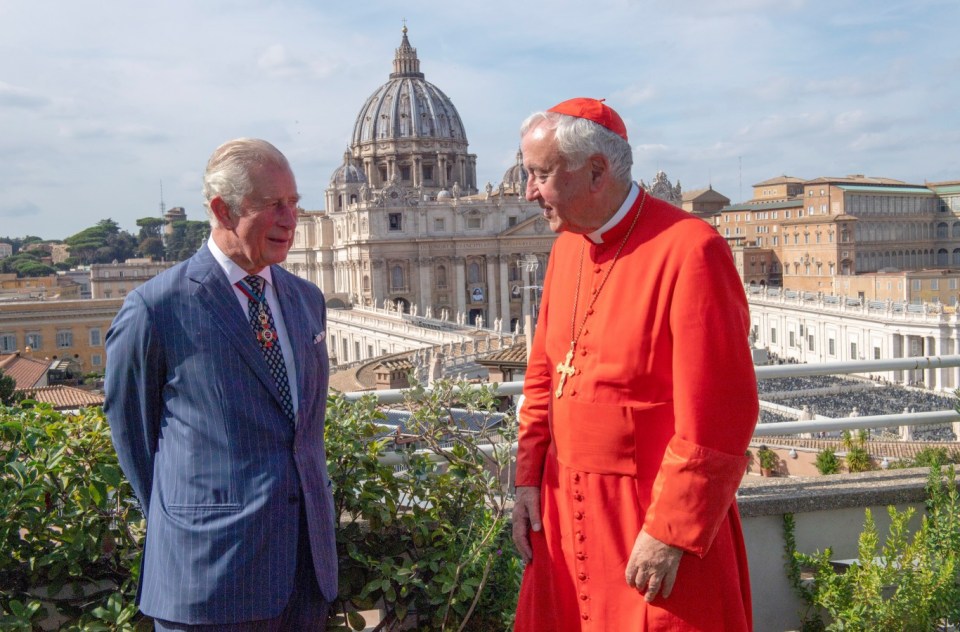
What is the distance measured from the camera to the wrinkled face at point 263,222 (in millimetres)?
2221

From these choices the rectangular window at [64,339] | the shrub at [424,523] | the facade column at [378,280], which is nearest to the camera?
the shrub at [424,523]

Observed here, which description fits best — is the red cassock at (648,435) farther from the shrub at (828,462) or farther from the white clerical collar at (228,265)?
the shrub at (828,462)

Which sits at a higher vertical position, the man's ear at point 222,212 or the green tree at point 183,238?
the green tree at point 183,238

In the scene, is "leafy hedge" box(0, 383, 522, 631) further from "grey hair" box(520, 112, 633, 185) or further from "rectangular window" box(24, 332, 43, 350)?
"rectangular window" box(24, 332, 43, 350)

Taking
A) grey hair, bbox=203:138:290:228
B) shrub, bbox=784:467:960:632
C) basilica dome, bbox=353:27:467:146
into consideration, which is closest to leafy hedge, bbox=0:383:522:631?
grey hair, bbox=203:138:290:228

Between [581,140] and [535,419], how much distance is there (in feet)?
2.49

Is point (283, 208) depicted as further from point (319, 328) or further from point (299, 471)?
point (299, 471)

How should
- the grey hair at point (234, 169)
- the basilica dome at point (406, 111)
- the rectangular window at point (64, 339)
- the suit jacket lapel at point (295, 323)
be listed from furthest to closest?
the basilica dome at point (406, 111), the rectangular window at point (64, 339), the suit jacket lapel at point (295, 323), the grey hair at point (234, 169)

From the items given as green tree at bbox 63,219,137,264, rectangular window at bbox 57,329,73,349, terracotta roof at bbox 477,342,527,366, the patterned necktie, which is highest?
green tree at bbox 63,219,137,264

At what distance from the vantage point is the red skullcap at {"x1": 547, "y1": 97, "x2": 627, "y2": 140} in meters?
2.27

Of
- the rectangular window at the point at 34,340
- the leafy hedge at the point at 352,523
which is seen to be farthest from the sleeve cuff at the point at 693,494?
the rectangular window at the point at 34,340

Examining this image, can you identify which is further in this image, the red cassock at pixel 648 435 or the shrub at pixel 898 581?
the shrub at pixel 898 581

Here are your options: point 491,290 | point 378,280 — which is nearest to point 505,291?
point 491,290

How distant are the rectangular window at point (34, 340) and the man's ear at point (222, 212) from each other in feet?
143
